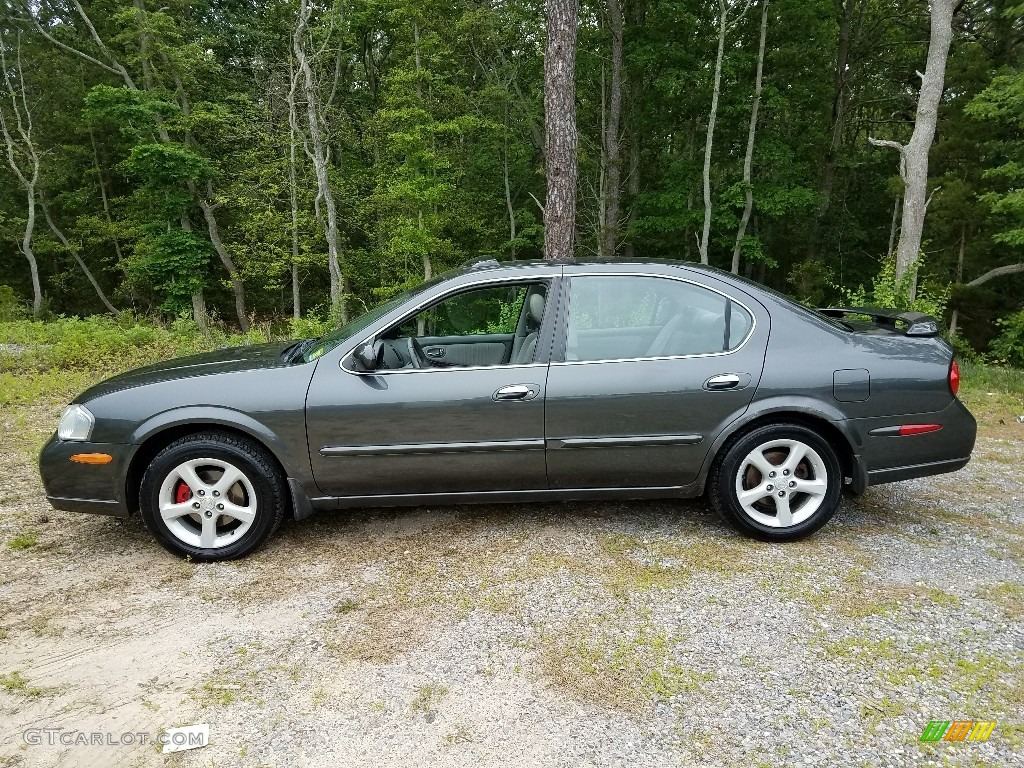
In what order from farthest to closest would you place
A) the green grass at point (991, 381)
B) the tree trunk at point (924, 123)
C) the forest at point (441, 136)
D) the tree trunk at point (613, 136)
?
1. the tree trunk at point (613, 136)
2. the forest at point (441, 136)
3. the tree trunk at point (924, 123)
4. the green grass at point (991, 381)

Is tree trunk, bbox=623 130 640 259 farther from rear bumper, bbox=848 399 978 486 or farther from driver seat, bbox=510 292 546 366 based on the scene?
rear bumper, bbox=848 399 978 486

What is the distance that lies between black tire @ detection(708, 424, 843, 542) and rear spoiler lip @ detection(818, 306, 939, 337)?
83 centimetres

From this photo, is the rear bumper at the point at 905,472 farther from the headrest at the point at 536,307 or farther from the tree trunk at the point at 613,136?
the tree trunk at the point at 613,136

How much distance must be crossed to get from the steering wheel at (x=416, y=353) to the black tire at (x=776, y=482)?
1785 millimetres

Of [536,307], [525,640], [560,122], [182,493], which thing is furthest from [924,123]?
[182,493]

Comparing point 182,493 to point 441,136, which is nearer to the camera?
point 182,493

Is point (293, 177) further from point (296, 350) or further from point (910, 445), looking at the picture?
point (910, 445)

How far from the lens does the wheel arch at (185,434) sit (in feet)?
10.3

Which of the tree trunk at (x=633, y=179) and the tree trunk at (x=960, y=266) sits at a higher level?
the tree trunk at (x=633, y=179)

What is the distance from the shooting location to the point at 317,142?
1808 cm

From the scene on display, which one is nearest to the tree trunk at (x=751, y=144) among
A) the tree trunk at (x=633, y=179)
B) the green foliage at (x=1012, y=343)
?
the tree trunk at (x=633, y=179)

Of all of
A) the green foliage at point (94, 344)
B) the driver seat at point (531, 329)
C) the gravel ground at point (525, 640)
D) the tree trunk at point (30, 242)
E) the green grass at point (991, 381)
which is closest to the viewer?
the gravel ground at point (525, 640)

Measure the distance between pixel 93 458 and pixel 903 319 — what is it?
14.9ft

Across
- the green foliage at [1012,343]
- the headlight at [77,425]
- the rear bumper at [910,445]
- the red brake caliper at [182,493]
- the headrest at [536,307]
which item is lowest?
the green foliage at [1012,343]
